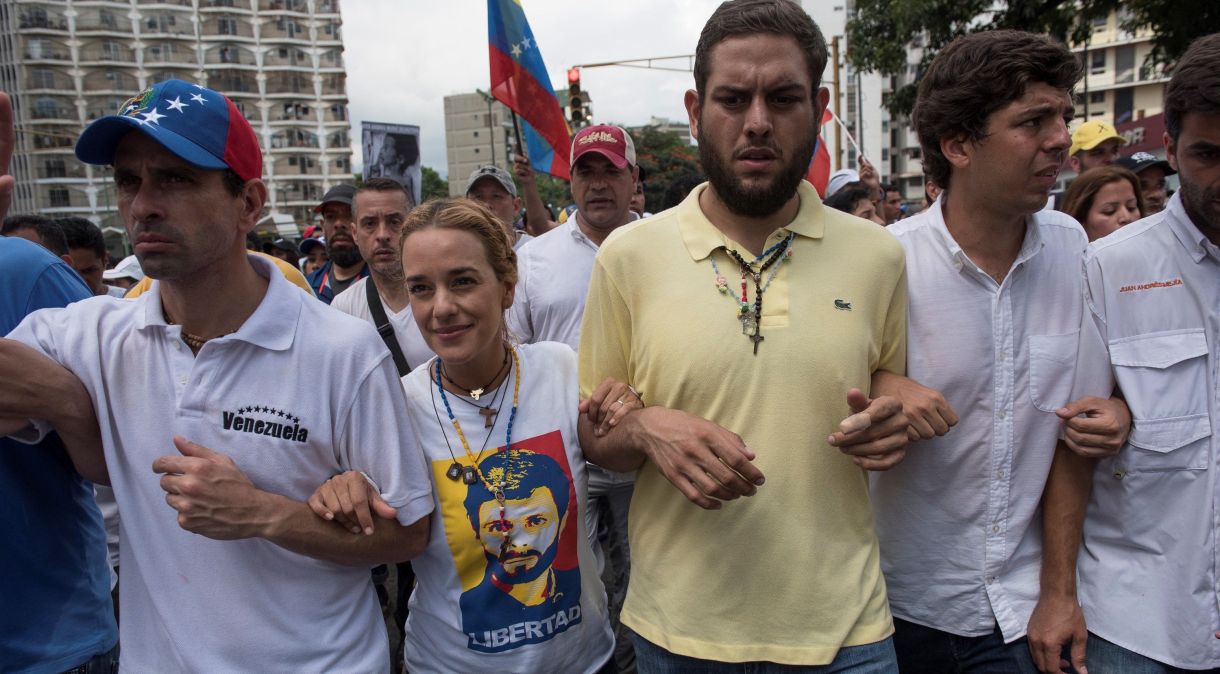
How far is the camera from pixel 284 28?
96.4 meters

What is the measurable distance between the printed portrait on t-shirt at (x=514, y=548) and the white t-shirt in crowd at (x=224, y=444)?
0.91 ft

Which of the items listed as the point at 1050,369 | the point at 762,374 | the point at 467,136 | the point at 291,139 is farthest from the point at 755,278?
the point at 467,136

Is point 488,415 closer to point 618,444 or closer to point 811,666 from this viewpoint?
point 618,444

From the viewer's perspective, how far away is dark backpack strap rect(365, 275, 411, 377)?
13.0ft

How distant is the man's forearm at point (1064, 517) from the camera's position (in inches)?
87.2

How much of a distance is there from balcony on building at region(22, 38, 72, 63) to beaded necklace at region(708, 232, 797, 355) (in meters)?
106

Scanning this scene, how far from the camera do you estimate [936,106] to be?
228 centimetres

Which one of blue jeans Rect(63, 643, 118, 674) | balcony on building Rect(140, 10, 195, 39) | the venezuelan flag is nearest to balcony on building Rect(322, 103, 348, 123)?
balcony on building Rect(140, 10, 195, 39)

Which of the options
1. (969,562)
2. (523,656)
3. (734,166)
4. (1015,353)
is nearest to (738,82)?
(734,166)

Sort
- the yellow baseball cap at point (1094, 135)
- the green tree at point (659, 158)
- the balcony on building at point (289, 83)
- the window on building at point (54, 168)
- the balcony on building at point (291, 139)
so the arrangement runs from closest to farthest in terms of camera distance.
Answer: the yellow baseball cap at point (1094, 135) < the green tree at point (659, 158) < the window on building at point (54, 168) < the balcony on building at point (291, 139) < the balcony on building at point (289, 83)

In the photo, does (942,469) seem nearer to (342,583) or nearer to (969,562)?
(969,562)

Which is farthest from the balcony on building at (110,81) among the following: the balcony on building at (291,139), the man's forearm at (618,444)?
the man's forearm at (618,444)

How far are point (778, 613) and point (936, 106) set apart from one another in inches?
57.0

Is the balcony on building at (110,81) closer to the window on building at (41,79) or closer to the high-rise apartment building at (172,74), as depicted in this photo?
the high-rise apartment building at (172,74)
